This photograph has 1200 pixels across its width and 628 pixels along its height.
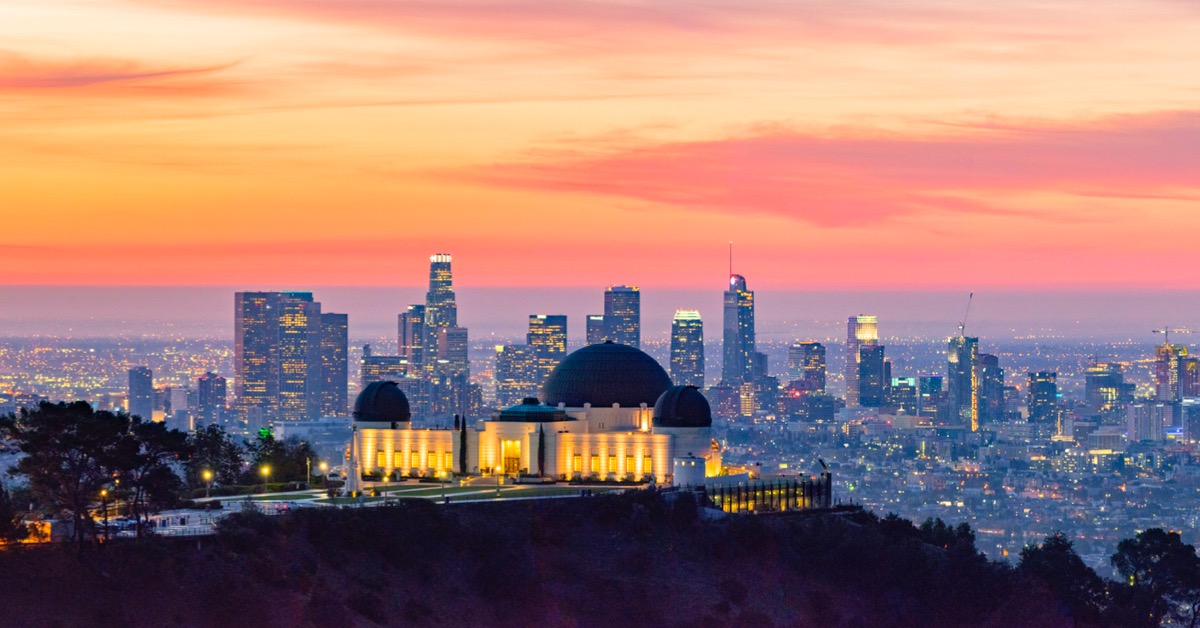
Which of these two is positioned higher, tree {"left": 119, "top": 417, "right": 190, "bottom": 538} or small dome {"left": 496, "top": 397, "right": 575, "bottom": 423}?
small dome {"left": 496, "top": 397, "right": 575, "bottom": 423}

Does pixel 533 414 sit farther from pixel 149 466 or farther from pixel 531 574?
pixel 149 466

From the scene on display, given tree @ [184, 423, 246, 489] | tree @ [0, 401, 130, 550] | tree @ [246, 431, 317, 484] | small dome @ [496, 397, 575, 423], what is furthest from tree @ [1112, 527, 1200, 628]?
tree @ [0, 401, 130, 550]

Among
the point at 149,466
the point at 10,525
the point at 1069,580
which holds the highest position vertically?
the point at 149,466

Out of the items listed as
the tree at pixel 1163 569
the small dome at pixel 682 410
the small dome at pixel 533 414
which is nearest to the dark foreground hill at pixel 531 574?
the small dome at pixel 682 410

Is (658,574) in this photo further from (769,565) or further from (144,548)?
(144,548)

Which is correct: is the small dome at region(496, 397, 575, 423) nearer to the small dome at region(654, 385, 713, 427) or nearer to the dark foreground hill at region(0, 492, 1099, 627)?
the small dome at region(654, 385, 713, 427)

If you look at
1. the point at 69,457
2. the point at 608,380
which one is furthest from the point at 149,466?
the point at 608,380

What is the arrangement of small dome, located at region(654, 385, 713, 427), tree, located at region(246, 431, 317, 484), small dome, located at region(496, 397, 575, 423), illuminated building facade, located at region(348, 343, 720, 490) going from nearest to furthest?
illuminated building facade, located at region(348, 343, 720, 490) → small dome, located at region(654, 385, 713, 427) → tree, located at region(246, 431, 317, 484) → small dome, located at region(496, 397, 575, 423)
